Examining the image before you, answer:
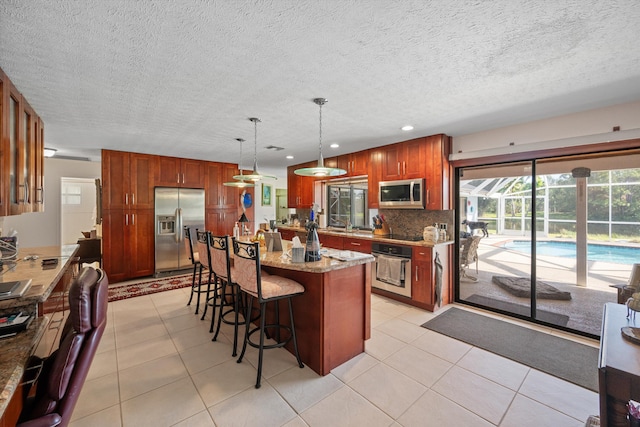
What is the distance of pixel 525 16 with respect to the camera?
1386 millimetres

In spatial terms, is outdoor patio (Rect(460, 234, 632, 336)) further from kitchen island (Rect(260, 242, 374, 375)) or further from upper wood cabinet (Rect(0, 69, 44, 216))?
upper wood cabinet (Rect(0, 69, 44, 216))

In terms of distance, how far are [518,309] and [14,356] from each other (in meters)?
4.38

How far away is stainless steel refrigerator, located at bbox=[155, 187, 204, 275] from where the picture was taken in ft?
15.9

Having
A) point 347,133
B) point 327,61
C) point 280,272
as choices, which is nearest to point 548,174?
point 347,133

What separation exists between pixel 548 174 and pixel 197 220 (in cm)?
566

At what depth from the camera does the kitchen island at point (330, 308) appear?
2115mm

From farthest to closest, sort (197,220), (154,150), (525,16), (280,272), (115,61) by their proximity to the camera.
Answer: (197,220)
(154,150)
(280,272)
(115,61)
(525,16)

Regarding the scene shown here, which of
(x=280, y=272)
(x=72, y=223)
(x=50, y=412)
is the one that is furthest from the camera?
(x=72, y=223)

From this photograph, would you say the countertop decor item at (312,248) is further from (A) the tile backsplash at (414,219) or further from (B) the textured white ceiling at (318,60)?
(A) the tile backsplash at (414,219)

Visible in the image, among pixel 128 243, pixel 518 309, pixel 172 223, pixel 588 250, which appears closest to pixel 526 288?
pixel 518 309

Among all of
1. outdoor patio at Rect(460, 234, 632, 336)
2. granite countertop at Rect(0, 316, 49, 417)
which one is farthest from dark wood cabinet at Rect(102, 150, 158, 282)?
outdoor patio at Rect(460, 234, 632, 336)

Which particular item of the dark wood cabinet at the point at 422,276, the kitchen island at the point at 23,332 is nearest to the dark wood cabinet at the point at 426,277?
the dark wood cabinet at the point at 422,276

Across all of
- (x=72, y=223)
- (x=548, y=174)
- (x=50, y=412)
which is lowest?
(x=50, y=412)

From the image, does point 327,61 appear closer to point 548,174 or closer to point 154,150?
point 548,174
